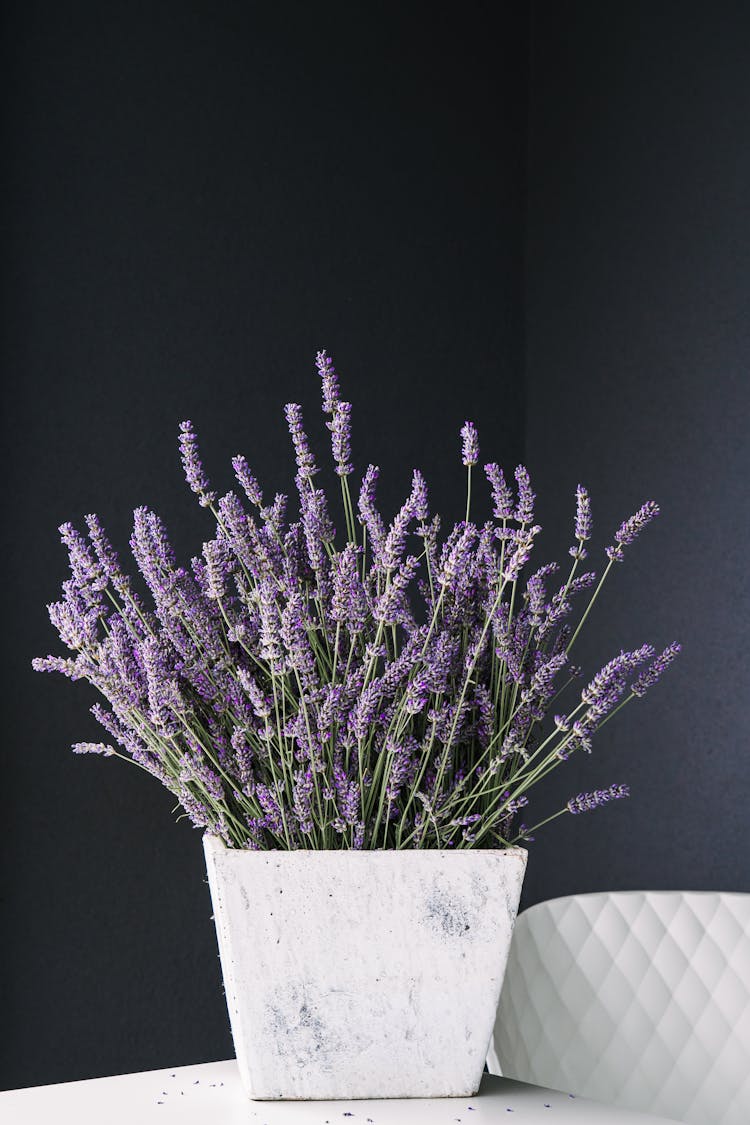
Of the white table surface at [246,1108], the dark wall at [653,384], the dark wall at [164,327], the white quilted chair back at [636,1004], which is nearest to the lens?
the white table surface at [246,1108]

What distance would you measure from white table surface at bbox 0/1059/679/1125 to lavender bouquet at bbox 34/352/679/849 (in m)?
0.16

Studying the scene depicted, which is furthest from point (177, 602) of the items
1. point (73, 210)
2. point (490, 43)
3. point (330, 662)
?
point (490, 43)

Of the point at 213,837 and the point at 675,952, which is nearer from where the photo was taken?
the point at 213,837

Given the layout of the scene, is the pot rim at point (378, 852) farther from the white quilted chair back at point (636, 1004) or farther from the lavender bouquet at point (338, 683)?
the white quilted chair back at point (636, 1004)

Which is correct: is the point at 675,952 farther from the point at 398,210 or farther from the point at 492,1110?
the point at 398,210

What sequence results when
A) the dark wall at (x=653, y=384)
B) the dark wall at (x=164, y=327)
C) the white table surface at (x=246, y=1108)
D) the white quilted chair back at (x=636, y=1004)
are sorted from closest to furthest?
the white table surface at (x=246, y=1108) < the white quilted chair back at (x=636, y=1004) < the dark wall at (x=164, y=327) < the dark wall at (x=653, y=384)

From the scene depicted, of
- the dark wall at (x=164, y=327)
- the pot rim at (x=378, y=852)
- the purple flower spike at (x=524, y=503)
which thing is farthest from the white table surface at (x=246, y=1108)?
the dark wall at (x=164, y=327)

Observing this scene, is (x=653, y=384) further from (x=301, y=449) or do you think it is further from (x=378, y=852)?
(x=378, y=852)

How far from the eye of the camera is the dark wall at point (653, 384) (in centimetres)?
215

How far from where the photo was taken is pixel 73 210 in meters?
1.98

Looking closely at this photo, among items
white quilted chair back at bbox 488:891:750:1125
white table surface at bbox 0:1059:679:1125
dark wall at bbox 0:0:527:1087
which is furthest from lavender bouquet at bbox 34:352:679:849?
dark wall at bbox 0:0:527:1087

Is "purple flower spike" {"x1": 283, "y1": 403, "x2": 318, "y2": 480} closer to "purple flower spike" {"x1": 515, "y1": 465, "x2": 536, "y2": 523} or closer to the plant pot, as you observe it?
"purple flower spike" {"x1": 515, "y1": 465, "x2": 536, "y2": 523}

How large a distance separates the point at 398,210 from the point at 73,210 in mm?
700

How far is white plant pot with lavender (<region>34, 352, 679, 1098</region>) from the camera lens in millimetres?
764
